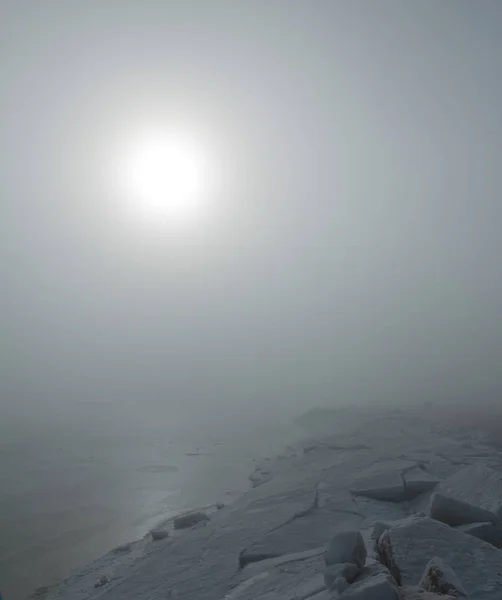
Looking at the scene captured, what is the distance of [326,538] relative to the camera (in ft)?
17.0

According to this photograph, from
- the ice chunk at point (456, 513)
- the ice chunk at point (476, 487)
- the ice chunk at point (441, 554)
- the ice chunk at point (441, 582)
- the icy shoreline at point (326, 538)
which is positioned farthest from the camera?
the ice chunk at point (476, 487)

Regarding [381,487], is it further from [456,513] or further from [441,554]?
[441,554]

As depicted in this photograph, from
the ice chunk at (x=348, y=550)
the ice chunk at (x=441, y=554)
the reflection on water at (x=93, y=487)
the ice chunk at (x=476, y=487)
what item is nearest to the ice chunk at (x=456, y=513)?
the ice chunk at (x=441, y=554)

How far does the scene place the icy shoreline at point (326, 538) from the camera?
130 inches

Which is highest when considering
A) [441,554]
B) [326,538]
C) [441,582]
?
[441,582]

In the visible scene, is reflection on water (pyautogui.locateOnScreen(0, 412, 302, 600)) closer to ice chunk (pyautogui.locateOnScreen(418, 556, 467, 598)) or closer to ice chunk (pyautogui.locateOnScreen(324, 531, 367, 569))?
ice chunk (pyautogui.locateOnScreen(324, 531, 367, 569))

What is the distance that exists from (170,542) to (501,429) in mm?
15017

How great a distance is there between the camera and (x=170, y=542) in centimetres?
651

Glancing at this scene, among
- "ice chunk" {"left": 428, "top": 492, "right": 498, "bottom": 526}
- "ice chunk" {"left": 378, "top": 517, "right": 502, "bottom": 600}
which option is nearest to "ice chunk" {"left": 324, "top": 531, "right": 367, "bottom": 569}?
"ice chunk" {"left": 378, "top": 517, "right": 502, "bottom": 600}

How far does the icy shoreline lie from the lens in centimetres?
331

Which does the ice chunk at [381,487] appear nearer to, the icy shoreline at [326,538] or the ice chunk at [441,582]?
the icy shoreline at [326,538]

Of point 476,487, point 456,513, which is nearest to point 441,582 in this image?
point 456,513

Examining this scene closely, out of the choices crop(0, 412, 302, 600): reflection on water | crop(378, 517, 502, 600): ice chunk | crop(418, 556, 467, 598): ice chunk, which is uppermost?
crop(418, 556, 467, 598): ice chunk

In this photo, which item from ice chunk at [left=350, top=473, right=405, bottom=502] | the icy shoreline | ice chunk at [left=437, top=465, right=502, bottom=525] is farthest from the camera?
ice chunk at [left=350, top=473, right=405, bottom=502]
